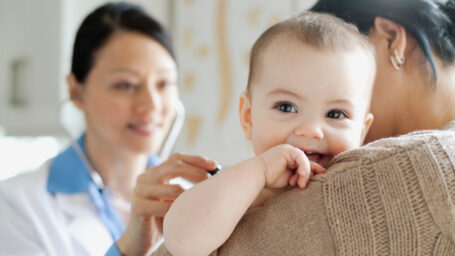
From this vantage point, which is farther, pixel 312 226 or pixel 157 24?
pixel 157 24

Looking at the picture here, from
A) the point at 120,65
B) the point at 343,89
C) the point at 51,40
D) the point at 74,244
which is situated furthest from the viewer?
the point at 51,40

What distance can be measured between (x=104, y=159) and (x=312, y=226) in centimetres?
122

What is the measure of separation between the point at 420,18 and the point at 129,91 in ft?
3.46

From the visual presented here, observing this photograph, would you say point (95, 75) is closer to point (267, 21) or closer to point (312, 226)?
point (267, 21)

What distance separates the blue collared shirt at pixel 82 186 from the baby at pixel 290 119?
86 cm

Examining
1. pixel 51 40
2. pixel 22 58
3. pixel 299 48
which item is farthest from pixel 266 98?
pixel 22 58

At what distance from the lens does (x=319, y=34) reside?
2.27 ft

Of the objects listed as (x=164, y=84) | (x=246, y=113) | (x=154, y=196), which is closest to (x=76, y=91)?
(x=164, y=84)

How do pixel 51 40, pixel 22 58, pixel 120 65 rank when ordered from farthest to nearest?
pixel 22 58 < pixel 51 40 < pixel 120 65

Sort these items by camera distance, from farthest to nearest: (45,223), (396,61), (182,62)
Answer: (182,62)
(45,223)
(396,61)

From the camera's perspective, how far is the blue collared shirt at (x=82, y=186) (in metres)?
1.48

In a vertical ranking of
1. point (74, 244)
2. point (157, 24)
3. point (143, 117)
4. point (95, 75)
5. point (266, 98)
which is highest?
point (266, 98)

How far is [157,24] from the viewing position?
1.67 m

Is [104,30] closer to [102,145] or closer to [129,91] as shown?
[129,91]
